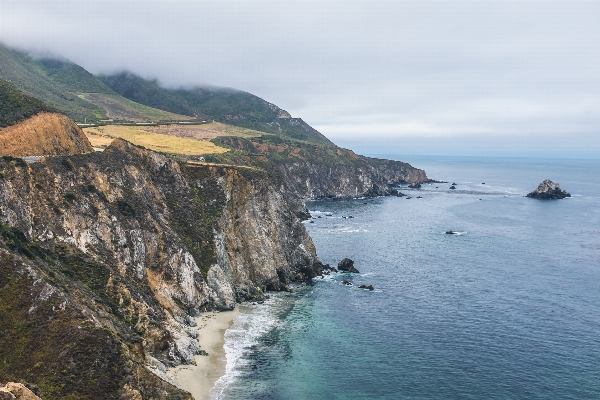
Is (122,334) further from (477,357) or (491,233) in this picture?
(491,233)

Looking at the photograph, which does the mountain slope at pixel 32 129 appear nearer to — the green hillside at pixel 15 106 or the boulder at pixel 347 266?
the green hillside at pixel 15 106

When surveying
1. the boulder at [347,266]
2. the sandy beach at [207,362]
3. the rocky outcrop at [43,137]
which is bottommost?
the sandy beach at [207,362]

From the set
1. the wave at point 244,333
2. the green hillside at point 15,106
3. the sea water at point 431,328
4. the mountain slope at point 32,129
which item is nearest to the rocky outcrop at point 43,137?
the mountain slope at point 32,129

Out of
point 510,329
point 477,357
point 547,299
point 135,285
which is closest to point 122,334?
point 135,285

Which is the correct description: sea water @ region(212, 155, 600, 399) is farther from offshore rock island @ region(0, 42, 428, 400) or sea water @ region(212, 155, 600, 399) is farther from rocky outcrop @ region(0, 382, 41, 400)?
rocky outcrop @ region(0, 382, 41, 400)

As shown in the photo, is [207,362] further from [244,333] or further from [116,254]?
[116,254]

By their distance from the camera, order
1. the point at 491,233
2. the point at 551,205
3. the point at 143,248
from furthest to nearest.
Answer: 1. the point at 551,205
2. the point at 491,233
3. the point at 143,248

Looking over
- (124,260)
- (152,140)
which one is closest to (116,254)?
(124,260)
